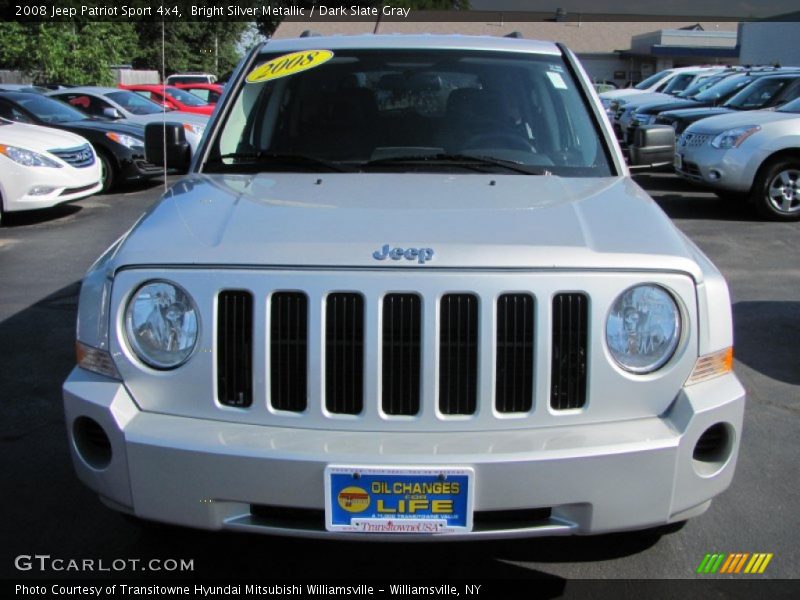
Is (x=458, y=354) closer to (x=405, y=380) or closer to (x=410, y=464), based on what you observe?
(x=405, y=380)

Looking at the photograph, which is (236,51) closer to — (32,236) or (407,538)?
(32,236)

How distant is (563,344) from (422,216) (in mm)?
636

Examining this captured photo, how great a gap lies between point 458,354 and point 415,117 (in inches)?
69.8

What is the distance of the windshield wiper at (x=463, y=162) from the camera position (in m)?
3.78

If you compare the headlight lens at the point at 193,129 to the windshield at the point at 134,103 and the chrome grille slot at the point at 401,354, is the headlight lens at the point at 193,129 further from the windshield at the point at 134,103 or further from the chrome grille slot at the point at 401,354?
the chrome grille slot at the point at 401,354

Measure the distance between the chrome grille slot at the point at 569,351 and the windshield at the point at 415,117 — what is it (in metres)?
1.23

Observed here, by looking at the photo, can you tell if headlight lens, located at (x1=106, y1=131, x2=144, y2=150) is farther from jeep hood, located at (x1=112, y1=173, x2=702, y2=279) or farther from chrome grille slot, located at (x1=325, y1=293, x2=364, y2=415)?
chrome grille slot, located at (x1=325, y1=293, x2=364, y2=415)

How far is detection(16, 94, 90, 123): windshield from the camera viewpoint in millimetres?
12969

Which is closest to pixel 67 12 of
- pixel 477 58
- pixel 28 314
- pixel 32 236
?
pixel 32 236

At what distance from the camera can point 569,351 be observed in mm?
2662

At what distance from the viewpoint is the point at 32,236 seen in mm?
9734

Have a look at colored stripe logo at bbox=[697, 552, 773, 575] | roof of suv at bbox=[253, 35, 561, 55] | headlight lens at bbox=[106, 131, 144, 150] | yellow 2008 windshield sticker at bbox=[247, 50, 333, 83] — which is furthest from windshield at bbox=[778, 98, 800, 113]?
colored stripe logo at bbox=[697, 552, 773, 575]

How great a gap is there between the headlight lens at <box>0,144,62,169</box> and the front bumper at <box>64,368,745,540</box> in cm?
817

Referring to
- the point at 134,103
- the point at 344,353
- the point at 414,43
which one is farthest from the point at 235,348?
the point at 134,103
